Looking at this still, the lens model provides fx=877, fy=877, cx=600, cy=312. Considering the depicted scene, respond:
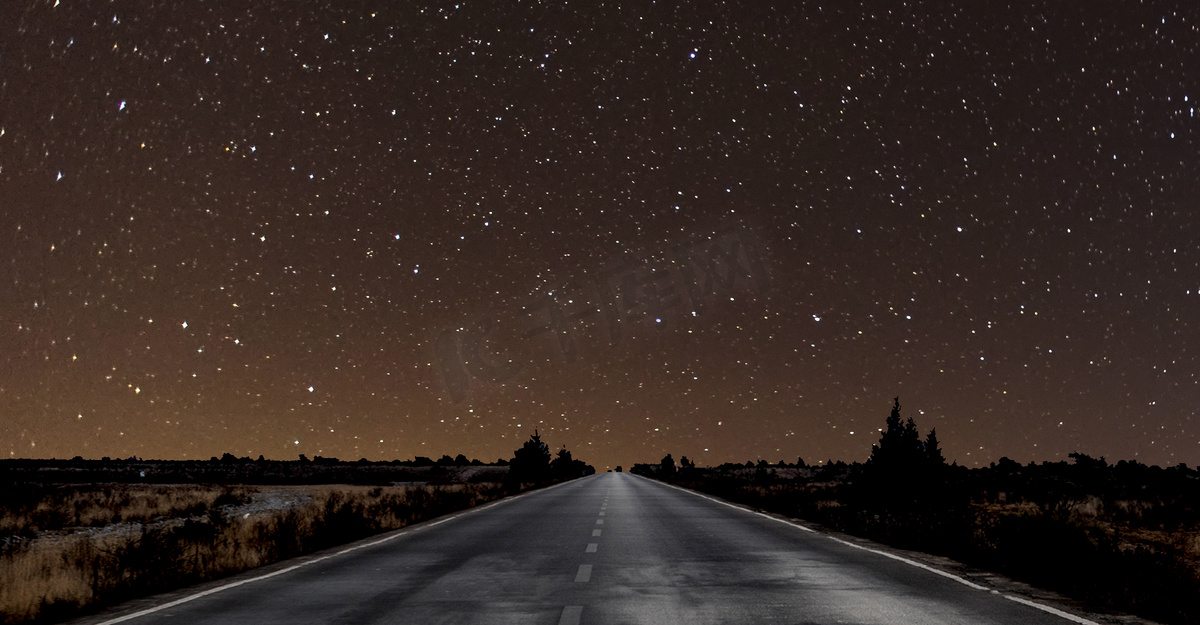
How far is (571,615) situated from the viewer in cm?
769

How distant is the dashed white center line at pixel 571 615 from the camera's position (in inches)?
288

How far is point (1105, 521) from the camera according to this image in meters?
30.2

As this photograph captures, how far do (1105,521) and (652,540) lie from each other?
2211 cm

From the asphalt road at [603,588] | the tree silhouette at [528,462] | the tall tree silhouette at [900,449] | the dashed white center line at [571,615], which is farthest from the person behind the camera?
the tree silhouette at [528,462]

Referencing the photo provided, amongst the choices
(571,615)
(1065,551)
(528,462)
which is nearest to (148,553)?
(571,615)

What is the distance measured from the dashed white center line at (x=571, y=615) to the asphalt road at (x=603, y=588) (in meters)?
0.02

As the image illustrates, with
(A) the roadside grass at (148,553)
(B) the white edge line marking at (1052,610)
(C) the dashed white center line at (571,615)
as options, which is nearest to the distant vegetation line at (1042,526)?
(B) the white edge line marking at (1052,610)

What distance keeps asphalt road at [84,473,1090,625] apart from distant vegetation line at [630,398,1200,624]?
1199 mm

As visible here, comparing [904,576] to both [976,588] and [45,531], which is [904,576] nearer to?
[976,588]

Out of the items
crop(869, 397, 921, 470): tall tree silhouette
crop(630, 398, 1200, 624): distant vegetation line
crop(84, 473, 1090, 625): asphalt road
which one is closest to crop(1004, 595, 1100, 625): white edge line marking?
crop(84, 473, 1090, 625): asphalt road

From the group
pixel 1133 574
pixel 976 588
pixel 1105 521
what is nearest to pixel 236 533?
pixel 976 588

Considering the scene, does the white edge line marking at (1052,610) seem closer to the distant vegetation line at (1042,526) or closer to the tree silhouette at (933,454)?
the distant vegetation line at (1042,526)

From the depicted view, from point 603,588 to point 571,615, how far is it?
1.84 metres

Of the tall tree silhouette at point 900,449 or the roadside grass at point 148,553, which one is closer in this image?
the roadside grass at point 148,553
